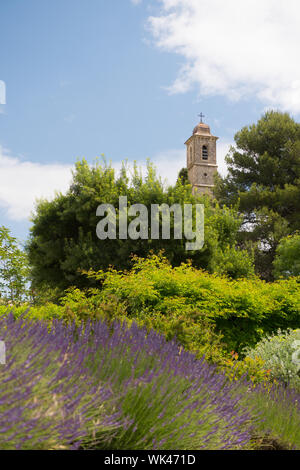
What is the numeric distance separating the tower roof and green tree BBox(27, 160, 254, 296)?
3194 cm

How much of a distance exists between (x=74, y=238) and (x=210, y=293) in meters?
9.91

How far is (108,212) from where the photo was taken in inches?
612

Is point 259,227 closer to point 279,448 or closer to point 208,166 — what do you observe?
point 208,166

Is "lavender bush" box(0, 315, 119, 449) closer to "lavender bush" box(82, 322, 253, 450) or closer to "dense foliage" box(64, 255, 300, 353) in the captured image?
"lavender bush" box(82, 322, 253, 450)

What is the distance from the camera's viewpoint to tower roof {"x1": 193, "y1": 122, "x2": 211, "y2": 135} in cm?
4833

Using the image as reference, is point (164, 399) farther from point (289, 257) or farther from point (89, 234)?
point (289, 257)

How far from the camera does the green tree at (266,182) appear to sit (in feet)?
91.0

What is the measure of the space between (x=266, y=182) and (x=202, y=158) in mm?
16455

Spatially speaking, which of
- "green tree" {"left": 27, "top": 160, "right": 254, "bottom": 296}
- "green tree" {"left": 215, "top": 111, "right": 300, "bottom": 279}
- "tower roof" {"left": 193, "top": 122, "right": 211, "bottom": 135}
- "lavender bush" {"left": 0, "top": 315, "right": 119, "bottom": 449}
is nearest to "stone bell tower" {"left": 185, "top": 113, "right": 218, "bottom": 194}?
"tower roof" {"left": 193, "top": 122, "right": 211, "bottom": 135}

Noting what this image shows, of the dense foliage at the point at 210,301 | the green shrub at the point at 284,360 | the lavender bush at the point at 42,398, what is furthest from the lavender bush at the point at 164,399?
the dense foliage at the point at 210,301

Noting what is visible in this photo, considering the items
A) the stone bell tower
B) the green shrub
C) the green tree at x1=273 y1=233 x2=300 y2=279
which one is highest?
the stone bell tower

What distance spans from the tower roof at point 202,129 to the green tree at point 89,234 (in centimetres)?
3194

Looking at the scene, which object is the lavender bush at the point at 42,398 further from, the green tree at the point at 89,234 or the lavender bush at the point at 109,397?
the green tree at the point at 89,234
